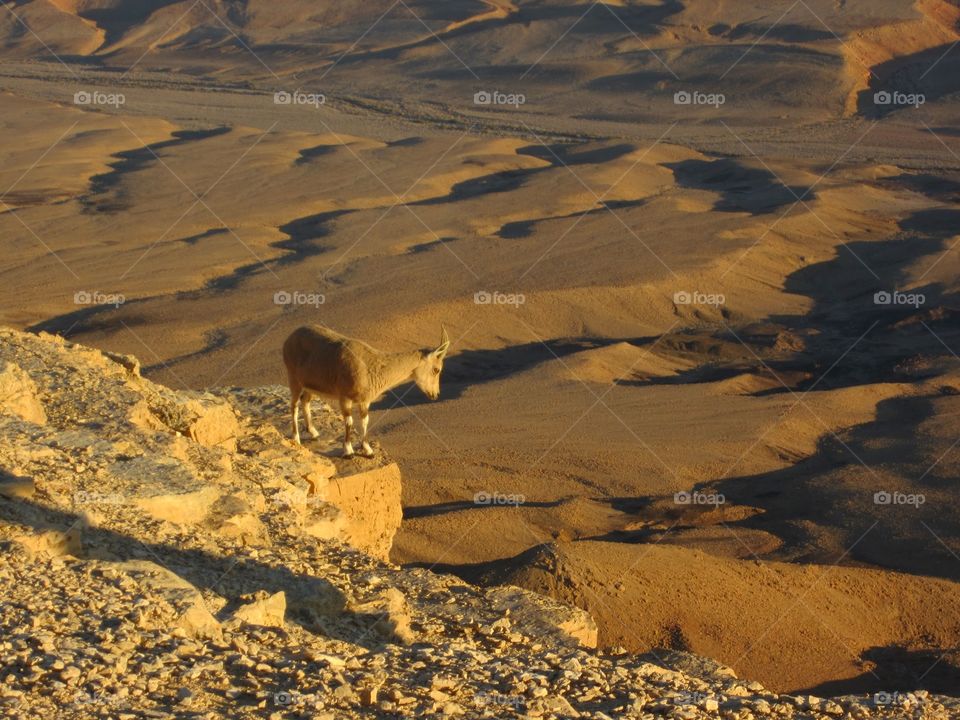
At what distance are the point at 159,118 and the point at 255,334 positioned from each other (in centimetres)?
3565

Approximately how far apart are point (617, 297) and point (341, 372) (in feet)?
49.9

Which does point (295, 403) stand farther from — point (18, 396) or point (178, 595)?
point (178, 595)

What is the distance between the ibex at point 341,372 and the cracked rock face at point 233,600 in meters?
0.54

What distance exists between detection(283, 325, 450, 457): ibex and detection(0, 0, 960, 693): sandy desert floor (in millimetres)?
1811

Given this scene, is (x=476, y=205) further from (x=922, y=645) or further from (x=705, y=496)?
(x=922, y=645)

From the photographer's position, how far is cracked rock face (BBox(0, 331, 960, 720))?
5633 mm

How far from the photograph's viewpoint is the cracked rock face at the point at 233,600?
5633 mm

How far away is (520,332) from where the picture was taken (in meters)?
23.8

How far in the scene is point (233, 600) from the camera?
707cm

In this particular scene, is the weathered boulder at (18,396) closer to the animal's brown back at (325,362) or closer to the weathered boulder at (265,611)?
the animal's brown back at (325,362)

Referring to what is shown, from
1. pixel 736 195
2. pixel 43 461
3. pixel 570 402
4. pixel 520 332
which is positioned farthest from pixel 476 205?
pixel 43 461

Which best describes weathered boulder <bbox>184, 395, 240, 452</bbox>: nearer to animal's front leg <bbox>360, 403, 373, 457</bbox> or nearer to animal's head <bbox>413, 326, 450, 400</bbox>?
animal's front leg <bbox>360, 403, 373, 457</bbox>

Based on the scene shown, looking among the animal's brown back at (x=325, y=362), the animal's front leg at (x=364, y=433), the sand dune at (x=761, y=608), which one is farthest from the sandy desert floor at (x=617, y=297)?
the animal's brown back at (x=325, y=362)

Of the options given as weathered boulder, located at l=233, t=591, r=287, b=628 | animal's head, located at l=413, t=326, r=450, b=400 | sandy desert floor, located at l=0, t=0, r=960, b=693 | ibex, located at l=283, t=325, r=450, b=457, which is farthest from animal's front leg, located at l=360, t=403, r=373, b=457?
weathered boulder, located at l=233, t=591, r=287, b=628
